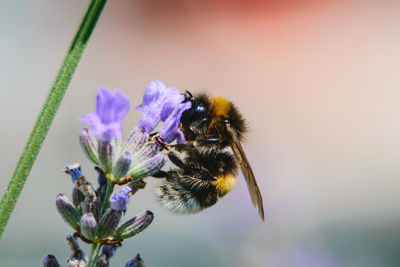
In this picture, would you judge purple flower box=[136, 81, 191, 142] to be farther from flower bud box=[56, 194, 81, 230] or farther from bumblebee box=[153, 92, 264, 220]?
flower bud box=[56, 194, 81, 230]

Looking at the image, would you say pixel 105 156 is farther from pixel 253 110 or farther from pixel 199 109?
pixel 253 110

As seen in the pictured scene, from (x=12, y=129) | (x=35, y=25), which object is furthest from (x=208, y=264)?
(x=35, y=25)

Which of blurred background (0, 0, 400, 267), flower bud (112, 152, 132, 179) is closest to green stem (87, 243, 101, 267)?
flower bud (112, 152, 132, 179)

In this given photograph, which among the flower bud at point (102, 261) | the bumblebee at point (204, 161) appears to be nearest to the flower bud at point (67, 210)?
the flower bud at point (102, 261)

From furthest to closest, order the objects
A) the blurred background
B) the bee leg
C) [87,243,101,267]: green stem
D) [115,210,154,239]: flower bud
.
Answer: the blurred background, the bee leg, [115,210,154,239]: flower bud, [87,243,101,267]: green stem

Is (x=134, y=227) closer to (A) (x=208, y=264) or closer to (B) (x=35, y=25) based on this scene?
(A) (x=208, y=264)

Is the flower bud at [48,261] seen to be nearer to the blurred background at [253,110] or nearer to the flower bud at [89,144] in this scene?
the flower bud at [89,144]

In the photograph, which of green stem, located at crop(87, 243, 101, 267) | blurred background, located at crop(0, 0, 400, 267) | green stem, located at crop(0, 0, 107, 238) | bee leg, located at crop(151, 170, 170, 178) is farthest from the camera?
blurred background, located at crop(0, 0, 400, 267)
